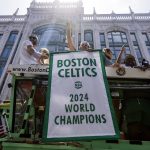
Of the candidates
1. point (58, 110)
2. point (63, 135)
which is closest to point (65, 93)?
point (58, 110)

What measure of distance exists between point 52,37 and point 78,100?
Answer: 18.1m

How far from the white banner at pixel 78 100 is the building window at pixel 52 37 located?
633 inches

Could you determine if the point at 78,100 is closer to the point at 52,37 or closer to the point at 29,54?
the point at 29,54

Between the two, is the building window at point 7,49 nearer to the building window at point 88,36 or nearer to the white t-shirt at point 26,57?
the building window at point 88,36

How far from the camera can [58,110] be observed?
318 cm

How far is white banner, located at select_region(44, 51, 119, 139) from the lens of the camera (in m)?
3.02

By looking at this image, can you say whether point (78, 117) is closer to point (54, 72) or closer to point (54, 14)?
point (54, 72)

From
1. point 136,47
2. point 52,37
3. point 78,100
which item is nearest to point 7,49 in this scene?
point 52,37

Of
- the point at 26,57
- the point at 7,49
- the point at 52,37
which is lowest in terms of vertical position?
the point at 26,57

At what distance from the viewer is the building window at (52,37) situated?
2017 cm

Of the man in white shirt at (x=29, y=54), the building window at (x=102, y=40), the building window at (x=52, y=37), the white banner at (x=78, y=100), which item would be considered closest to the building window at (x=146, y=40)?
the building window at (x=102, y=40)

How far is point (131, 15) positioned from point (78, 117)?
857 inches

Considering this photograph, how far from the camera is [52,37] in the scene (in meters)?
20.8

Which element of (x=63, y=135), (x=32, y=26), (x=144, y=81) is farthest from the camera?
(x=32, y=26)
